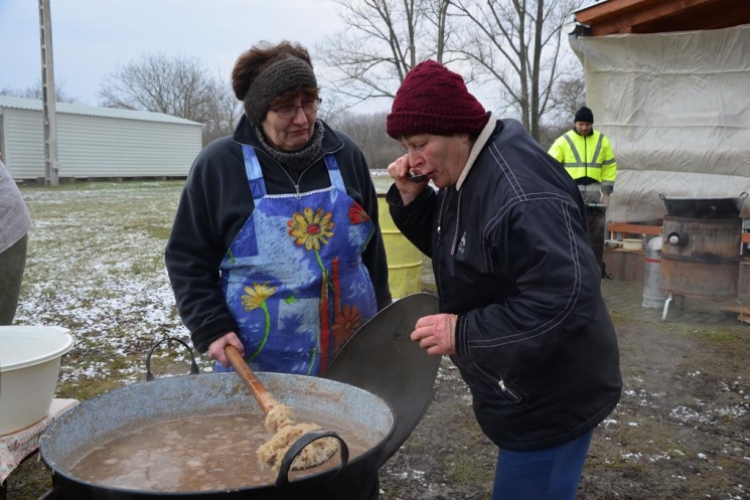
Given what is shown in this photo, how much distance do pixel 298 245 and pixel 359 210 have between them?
287mm

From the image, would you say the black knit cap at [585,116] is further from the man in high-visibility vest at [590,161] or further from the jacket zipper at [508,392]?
the jacket zipper at [508,392]

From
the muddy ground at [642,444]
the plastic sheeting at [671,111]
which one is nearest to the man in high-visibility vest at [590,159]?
the plastic sheeting at [671,111]

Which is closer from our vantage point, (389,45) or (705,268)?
(705,268)

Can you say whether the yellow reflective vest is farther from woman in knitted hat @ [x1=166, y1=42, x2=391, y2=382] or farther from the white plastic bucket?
the white plastic bucket

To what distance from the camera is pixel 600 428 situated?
160 inches

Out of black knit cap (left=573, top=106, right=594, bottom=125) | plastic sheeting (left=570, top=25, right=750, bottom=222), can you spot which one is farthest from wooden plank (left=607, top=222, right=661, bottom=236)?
black knit cap (left=573, top=106, right=594, bottom=125)

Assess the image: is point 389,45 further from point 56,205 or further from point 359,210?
point 359,210

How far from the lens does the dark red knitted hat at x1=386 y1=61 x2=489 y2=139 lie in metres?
1.80

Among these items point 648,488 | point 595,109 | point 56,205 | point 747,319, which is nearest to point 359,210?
point 648,488

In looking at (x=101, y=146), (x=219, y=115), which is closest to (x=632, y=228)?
(x=101, y=146)

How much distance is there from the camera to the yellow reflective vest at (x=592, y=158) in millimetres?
8273

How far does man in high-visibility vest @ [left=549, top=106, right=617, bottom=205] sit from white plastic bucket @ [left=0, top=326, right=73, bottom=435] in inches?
264

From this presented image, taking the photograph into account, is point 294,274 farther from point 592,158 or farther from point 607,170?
point 607,170

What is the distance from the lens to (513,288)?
1833mm
